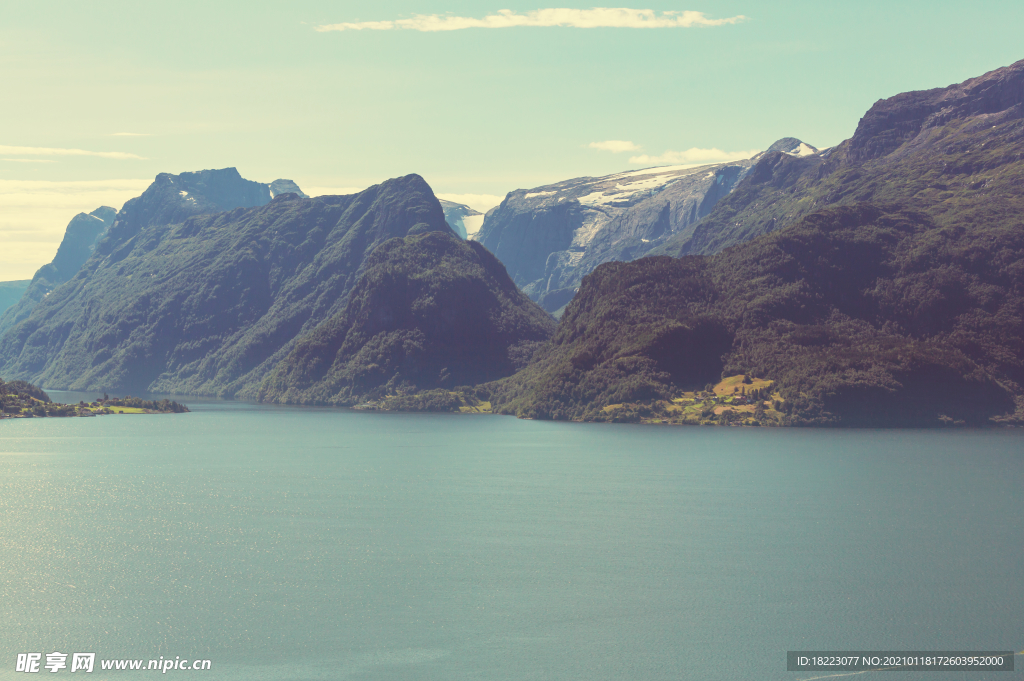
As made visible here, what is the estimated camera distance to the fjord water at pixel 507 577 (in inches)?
3174

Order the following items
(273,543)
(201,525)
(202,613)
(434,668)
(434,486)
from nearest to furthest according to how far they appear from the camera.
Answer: (434,668), (202,613), (273,543), (201,525), (434,486)

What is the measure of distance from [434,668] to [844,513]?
95336 millimetres

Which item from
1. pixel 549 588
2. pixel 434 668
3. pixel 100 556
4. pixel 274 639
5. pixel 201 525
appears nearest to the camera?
pixel 434 668

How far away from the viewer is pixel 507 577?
104 metres

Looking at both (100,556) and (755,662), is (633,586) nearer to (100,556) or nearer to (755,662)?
(755,662)

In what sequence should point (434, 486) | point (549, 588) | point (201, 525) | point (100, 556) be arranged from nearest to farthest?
point (549, 588) → point (100, 556) → point (201, 525) → point (434, 486)

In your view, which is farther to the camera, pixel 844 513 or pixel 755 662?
pixel 844 513

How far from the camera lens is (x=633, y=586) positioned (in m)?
101

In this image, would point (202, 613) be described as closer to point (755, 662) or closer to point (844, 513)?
point (755, 662)

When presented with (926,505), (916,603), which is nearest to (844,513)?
(926,505)

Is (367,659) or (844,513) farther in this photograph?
(844,513)

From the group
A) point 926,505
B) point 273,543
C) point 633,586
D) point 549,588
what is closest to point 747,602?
point 633,586

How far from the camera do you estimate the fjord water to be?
80625 millimetres

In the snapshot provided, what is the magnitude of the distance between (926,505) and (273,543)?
10961 centimetres
